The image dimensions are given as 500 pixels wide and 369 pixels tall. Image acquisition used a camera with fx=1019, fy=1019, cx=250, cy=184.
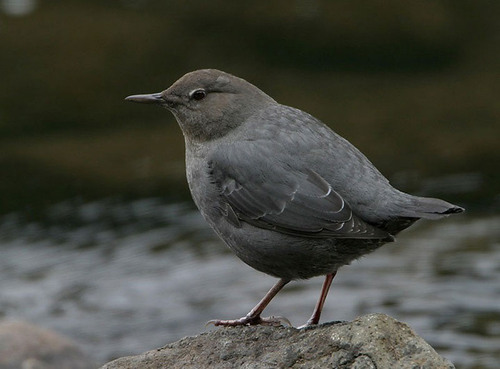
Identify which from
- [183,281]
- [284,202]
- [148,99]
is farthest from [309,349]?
[183,281]

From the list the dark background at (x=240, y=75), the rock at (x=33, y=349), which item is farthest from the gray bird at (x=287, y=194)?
the dark background at (x=240, y=75)

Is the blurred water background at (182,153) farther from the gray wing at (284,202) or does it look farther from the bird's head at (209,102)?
the gray wing at (284,202)

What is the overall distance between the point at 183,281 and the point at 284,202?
4199 millimetres

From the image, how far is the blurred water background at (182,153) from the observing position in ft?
26.1

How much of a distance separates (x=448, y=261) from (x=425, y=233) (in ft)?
2.24

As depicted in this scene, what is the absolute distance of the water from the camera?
25.1 ft

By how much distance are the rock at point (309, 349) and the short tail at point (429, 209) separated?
0.44 meters

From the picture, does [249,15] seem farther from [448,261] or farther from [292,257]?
[292,257]

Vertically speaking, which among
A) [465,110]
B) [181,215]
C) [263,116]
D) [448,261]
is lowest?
[263,116]

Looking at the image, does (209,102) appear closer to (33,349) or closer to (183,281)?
(33,349)

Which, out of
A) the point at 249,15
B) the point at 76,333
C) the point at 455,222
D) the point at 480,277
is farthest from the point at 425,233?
the point at 249,15

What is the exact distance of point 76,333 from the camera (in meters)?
7.76

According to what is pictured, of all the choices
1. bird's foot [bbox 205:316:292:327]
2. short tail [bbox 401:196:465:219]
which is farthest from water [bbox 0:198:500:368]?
short tail [bbox 401:196:465:219]

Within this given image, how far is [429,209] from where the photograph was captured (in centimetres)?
397
